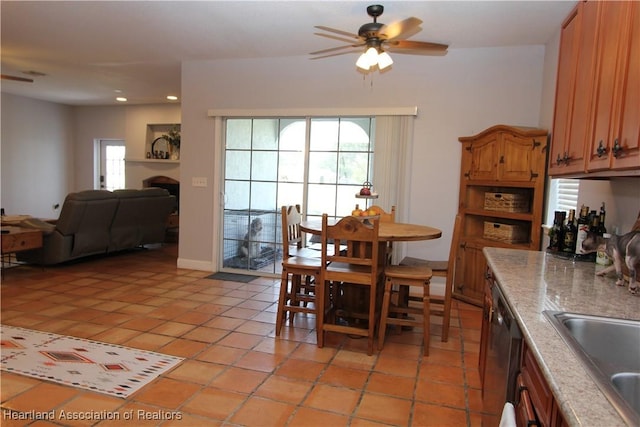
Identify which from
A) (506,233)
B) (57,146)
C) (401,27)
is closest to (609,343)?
(401,27)

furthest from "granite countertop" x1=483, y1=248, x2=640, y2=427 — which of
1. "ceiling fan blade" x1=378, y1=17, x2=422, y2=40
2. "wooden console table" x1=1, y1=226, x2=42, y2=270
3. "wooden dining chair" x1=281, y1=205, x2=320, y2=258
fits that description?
"wooden console table" x1=1, y1=226, x2=42, y2=270

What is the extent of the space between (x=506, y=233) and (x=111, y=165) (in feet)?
27.8

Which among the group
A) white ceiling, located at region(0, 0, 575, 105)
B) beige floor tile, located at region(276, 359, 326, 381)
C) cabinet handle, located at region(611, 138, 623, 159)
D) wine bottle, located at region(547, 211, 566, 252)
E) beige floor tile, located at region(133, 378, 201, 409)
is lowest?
beige floor tile, located at region(133, 378, 201, 409)

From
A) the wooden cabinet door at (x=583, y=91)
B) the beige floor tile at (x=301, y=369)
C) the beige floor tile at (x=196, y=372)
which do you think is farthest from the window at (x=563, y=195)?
the beige floor tile at (x=196, y=372)

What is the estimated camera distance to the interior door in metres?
9.20

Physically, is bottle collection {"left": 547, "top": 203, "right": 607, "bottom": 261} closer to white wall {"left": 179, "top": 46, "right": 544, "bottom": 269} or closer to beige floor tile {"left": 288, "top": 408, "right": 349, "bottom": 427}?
beige floor tile {"left": 288, "top": 408, "right": 349, "bottom": 427}

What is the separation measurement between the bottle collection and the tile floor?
38.0 inches

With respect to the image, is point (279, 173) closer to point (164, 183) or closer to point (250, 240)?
point (250, 240)

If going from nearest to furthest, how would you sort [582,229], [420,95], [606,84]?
1. [606,84]
2. [582,229]
3. [420,95]

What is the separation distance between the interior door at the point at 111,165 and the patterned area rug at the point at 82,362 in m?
6.75

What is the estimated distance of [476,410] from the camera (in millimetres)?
2271

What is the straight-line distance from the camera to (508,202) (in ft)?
12.6

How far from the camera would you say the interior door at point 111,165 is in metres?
9.20

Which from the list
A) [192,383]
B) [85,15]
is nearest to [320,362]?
[192,383]
